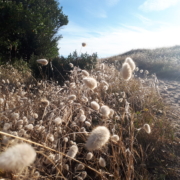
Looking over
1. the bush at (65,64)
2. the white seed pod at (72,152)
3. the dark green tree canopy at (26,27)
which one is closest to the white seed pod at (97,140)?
the white seed pod at (72,152)

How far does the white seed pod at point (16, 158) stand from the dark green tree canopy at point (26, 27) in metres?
3.50

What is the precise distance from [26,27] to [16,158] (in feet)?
15.6

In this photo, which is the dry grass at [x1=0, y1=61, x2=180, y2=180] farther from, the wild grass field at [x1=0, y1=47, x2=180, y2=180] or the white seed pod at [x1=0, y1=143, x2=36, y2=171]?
the white seed pod at [x1=0, y1=143, x2=36, y2=171]

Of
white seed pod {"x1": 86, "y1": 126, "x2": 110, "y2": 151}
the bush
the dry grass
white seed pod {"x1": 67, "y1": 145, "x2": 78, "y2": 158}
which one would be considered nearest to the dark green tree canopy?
the bush

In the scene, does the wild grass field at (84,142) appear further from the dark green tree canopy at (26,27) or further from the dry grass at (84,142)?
the dark green tree canopy at (26,27)

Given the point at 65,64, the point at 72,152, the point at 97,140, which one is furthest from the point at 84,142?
the point at 65,64

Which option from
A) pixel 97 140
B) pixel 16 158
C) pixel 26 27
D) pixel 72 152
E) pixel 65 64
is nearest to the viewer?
pixel 16 158

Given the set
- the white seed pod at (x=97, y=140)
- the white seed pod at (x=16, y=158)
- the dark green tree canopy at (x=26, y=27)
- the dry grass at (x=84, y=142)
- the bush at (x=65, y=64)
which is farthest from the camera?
the bush at (x=65, y=64)

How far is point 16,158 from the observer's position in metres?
0.65

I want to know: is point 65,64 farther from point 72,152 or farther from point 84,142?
point 72,152

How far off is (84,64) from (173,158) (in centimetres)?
425

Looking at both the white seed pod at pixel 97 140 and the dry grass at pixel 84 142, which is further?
the dry grass at pixel 84 142

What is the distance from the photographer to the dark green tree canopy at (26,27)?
4.49 meters

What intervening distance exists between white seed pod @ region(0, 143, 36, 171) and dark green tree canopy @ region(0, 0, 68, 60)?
350cm
